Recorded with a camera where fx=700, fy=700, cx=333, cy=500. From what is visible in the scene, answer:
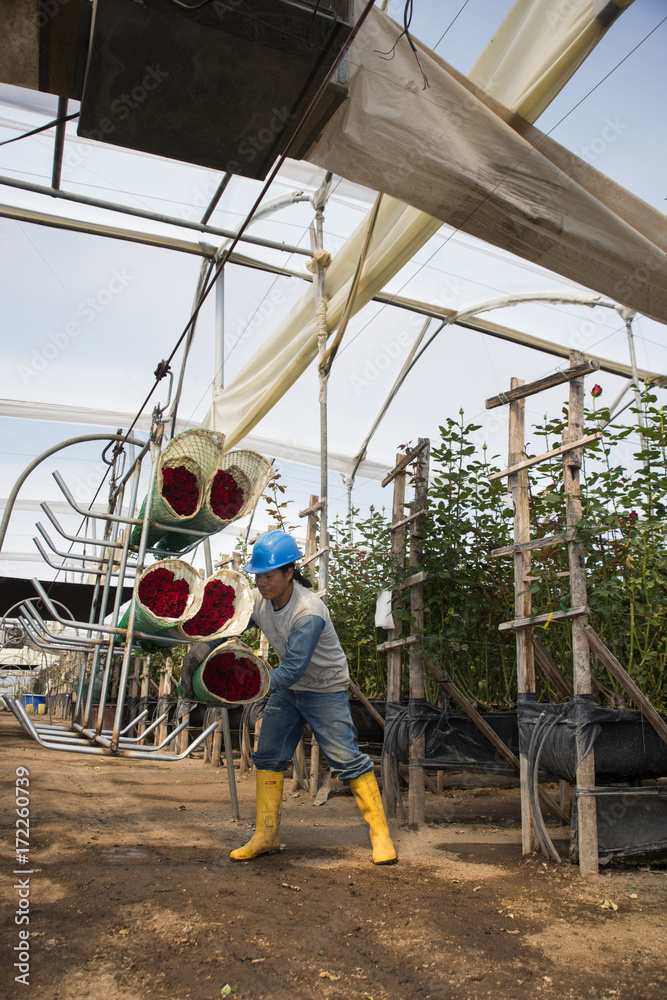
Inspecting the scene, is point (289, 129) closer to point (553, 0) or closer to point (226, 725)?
point (553, 0)

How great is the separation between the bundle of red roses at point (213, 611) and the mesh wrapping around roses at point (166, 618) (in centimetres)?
10

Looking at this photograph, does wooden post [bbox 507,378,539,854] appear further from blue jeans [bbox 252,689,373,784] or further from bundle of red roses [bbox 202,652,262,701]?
bundle of red roses [bbox 202,652,262,701]

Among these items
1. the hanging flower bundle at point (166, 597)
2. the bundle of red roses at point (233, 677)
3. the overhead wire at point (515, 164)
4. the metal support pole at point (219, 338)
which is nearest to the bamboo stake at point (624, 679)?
the bundle of red roses at point (233, 677)

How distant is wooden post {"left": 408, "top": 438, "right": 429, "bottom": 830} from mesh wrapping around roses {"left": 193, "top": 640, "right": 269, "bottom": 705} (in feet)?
4.40

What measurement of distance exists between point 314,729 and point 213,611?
0.97m

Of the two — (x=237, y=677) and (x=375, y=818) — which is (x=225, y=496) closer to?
(x=237, y=677)

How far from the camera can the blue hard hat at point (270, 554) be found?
11.6 feet

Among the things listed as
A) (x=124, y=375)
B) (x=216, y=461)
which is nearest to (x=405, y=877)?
→ (x=216, y=461)

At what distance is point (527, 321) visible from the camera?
746 centimetres

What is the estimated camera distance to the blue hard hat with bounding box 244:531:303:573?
3529mm

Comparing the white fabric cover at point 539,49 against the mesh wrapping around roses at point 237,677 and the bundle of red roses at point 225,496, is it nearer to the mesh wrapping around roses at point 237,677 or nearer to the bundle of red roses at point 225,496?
the bundle of red roses at point 225,496

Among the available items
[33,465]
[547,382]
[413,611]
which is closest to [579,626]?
[547,382]

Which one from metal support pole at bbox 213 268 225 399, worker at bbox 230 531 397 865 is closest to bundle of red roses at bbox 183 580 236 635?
worker at bbox 230 531 397 865

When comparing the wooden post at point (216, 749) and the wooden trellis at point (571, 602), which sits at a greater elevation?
the wooden trellis at point (571, 602)
